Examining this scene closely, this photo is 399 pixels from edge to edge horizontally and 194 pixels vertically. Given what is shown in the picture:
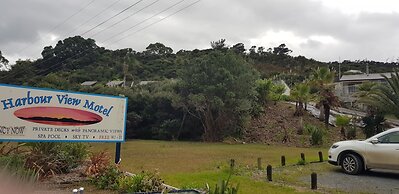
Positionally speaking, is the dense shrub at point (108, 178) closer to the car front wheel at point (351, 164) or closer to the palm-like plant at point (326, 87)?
the car front wheel at point (351, 164)

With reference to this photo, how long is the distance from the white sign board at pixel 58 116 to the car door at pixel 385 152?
6.72 m

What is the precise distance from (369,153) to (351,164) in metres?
0.64

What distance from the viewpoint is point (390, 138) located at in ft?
30.0

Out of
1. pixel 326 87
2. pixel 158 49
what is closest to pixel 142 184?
pixel 326 87

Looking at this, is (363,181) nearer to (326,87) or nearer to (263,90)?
(326,87)

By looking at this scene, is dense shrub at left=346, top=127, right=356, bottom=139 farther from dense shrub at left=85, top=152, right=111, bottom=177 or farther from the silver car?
dense shrub at left=85, top=152, right=111, bottom=177

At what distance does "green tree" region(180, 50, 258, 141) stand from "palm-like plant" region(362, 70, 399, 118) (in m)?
9.03

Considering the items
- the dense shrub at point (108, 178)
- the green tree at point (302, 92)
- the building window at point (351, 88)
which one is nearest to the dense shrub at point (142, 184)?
the dense shrub at point (108, 178)

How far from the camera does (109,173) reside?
7512mm

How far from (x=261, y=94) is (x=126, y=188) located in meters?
26.0

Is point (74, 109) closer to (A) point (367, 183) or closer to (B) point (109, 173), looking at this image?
(B) point (109, 173)

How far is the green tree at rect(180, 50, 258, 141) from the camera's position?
25219 millimetres

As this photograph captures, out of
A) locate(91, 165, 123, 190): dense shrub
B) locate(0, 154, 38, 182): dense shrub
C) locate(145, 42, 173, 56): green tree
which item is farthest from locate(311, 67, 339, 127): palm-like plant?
locate(145, 42, 173, 56): green tree

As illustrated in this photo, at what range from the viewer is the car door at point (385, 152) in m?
8.81
